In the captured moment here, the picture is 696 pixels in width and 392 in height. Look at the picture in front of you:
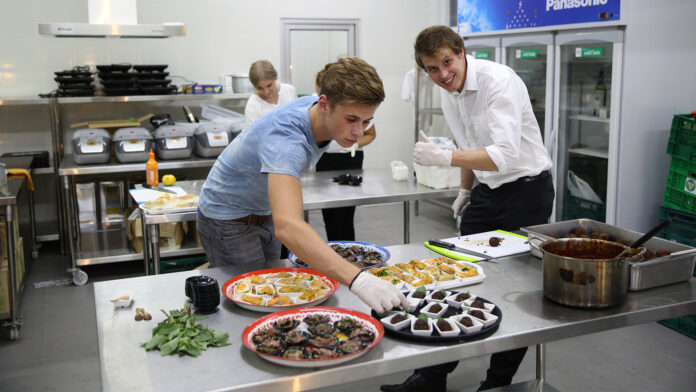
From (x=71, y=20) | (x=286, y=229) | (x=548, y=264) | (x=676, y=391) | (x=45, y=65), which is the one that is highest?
(x=71, y=20)

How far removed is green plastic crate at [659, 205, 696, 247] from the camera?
3.74 m

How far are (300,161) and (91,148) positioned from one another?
357cm

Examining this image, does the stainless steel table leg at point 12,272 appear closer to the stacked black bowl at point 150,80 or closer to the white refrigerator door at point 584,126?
the stacked black bowl at point 150,80

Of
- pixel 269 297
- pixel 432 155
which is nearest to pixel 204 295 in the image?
pixel 269 297

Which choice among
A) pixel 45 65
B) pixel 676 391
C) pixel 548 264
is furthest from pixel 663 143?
pixel 45 65

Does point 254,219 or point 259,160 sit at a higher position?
point 259,160

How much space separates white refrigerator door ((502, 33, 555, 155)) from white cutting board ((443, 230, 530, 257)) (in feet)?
8.34

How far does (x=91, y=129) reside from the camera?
5.11 m

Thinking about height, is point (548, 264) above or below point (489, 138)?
below

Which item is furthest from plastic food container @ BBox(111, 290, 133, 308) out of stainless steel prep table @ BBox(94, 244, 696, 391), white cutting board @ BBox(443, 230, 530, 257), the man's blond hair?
white cutting board @ BBox(443, 230, 530, 257)

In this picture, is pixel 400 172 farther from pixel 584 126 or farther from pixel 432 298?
pixel 432 298

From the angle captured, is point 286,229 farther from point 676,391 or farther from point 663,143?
point 663,143

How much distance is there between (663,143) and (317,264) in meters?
3.39

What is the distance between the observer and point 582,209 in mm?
4855
